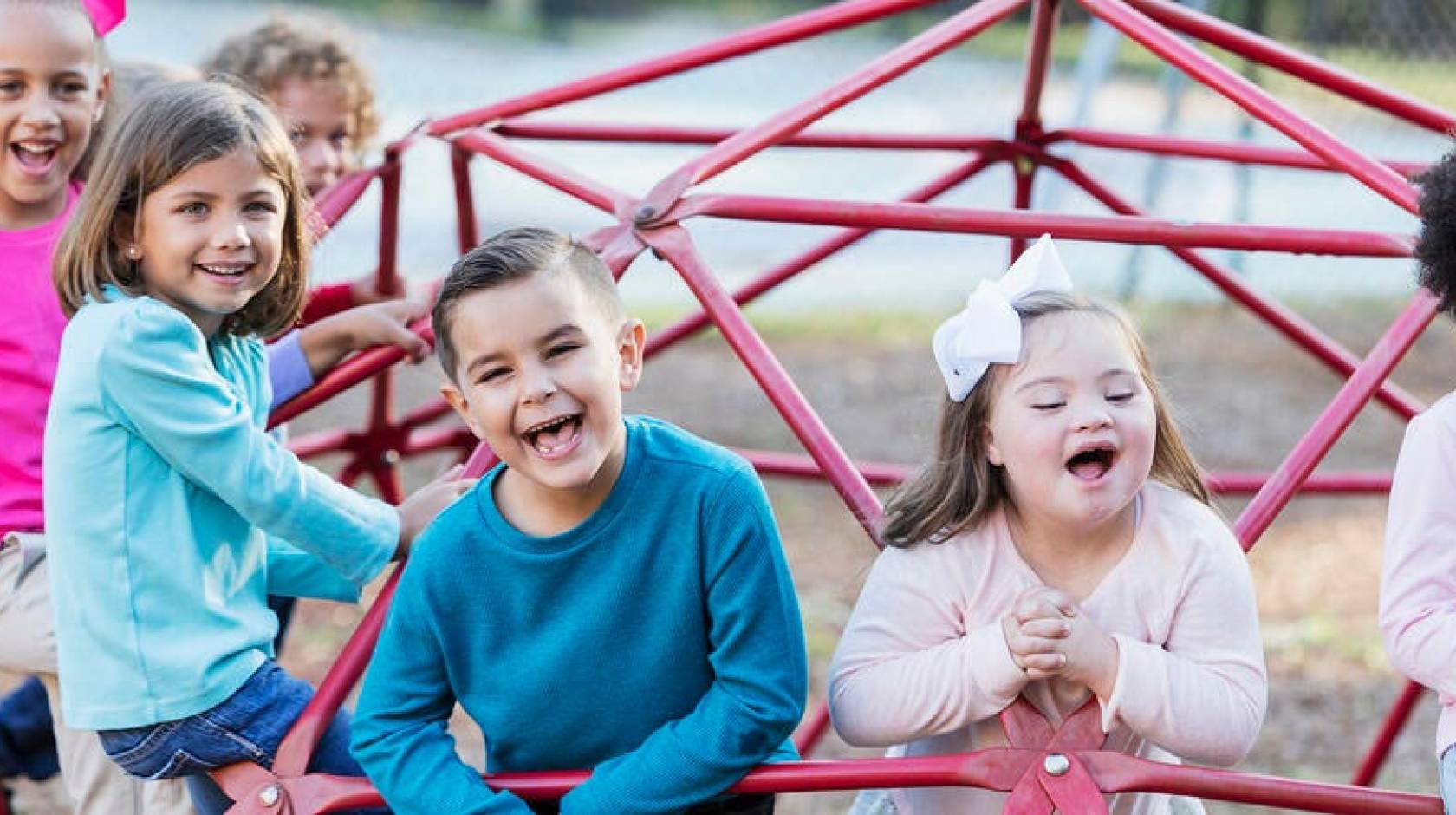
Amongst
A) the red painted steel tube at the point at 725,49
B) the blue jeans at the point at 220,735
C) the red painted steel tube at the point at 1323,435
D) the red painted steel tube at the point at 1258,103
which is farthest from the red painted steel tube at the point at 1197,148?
the blue jeans at the point at 220,735

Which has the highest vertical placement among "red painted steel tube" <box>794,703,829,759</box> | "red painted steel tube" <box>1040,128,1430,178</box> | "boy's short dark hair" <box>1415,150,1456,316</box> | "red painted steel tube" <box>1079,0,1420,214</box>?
"red painted steel tube" <box>1040,128,1430,178</box>

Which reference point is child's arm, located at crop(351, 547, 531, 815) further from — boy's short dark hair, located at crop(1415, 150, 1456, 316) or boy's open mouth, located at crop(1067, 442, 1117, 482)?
boy's short dark hair, located at crop(1415, 150, 1456, 316)

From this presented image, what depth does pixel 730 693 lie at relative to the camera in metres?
2.60

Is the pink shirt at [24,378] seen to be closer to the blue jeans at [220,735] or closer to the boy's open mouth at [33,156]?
the boy's open mouth at [33,156]

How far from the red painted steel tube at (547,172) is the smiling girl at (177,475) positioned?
1.69 feet

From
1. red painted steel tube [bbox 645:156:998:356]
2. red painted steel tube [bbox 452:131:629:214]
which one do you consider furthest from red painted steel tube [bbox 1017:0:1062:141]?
red painted steel tube [bbox 452:131:629:214]

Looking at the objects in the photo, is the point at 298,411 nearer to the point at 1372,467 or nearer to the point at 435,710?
the point at 435,710

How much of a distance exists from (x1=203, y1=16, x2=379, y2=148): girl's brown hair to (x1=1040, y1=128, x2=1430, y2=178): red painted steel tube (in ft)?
4.66

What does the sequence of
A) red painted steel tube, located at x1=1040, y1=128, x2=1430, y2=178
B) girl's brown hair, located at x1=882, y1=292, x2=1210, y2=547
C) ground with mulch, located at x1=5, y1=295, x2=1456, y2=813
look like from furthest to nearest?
ground with mulch, located at x1=5, y1=295, x2=1456, y2=813
red painted steel tube, located at x1=1040, y1=128, x2=1430, y2=178
girl's brown hair, located at x1=882, y1=292, x2=1210, y2=547

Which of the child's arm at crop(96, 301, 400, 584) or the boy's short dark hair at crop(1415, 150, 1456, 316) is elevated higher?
the boy's short dark hair at crop(1415, 150, 1456, 316)

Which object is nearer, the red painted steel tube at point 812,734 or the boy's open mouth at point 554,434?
the boy's open mouth at point 554,434

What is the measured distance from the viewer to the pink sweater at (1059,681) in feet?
8.50

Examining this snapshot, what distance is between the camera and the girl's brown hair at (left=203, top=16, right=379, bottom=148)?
4.32 metres

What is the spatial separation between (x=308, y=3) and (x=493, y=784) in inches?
538
